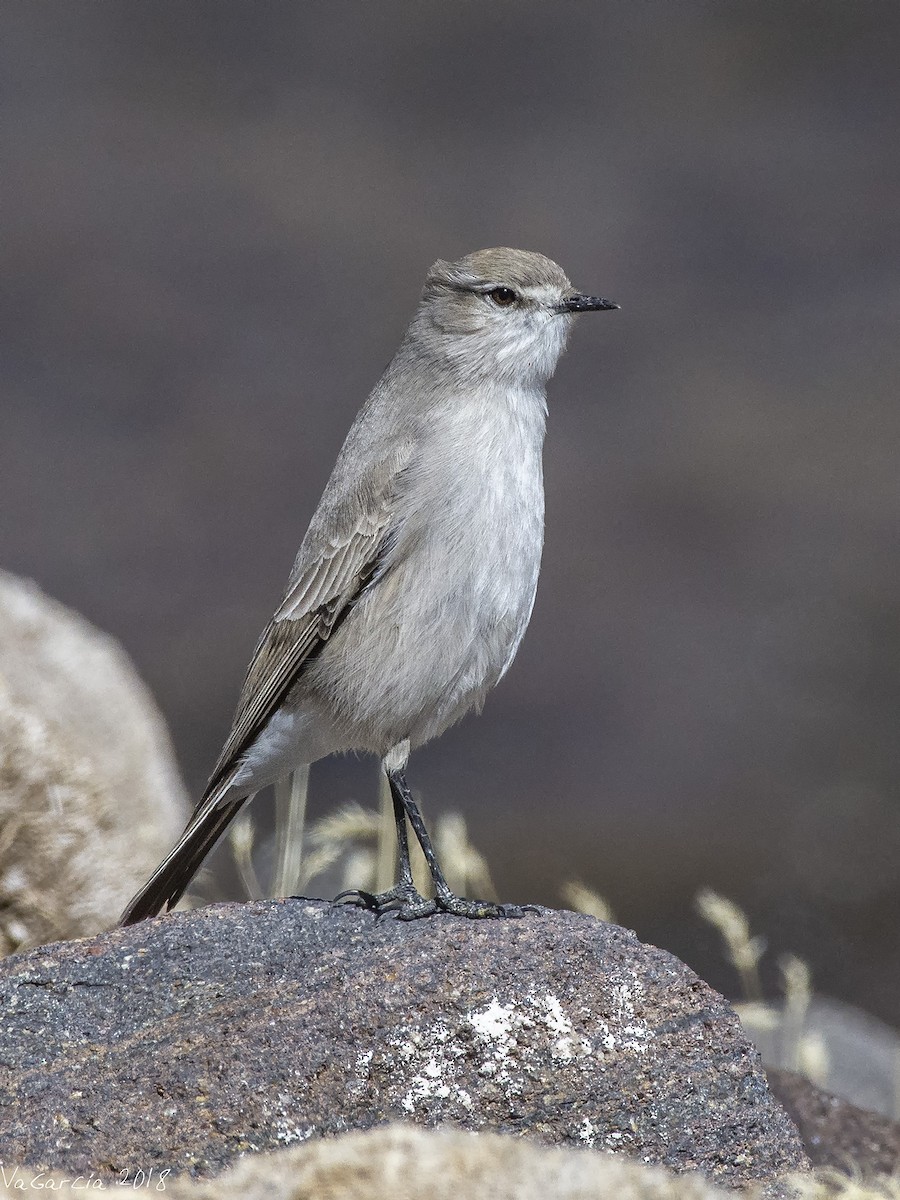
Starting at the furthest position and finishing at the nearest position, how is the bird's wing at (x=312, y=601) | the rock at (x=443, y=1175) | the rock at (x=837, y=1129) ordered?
the bird's wing at (x=312, y=601) < the rock at (x=837, y=1129) < the rock at (x=443, y=1175)

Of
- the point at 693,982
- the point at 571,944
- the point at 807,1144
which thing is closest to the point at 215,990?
the point at 571,944

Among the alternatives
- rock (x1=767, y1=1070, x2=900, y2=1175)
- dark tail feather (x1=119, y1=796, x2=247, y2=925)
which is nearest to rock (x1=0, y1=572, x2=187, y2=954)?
dark tail feather (x1=119, y1=796, x2=247, y2=925)

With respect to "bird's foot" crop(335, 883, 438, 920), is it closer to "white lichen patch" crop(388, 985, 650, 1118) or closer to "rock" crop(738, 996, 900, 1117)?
"white lichen patch" crop(388, 985, 650, 1118)

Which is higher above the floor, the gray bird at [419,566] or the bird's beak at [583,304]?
the bird's beak at [583,304]

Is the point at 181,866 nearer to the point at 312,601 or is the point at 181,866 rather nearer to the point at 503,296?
the point at 312,601

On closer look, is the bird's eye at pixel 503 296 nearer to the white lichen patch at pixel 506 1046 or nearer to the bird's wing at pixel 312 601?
the bird's wing at pixel 312 601

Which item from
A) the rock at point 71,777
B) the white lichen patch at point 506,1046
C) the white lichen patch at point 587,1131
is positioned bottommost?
the rock at point 71,777

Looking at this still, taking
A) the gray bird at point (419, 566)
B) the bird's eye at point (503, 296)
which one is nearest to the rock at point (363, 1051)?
the gray bird at point (419, 566)

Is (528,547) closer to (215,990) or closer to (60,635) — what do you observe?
(215,990)
